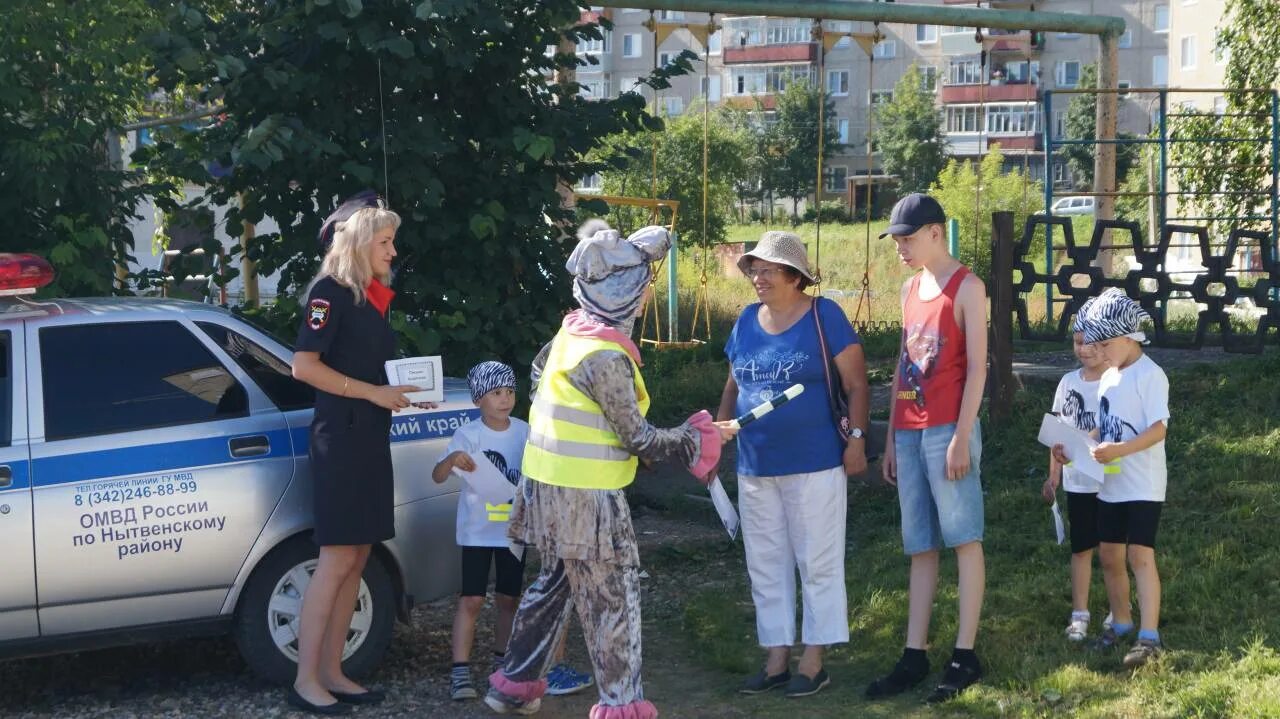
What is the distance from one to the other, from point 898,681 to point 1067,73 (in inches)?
2786

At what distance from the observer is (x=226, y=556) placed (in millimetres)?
5805

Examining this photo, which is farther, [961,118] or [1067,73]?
[961,118]

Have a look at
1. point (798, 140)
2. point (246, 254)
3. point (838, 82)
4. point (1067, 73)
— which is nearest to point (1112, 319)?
point (246, 254)

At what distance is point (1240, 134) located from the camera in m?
17.1

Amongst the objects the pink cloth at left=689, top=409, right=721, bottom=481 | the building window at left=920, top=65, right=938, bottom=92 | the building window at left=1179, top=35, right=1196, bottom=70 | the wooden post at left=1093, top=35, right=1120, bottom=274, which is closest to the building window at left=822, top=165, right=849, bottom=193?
the building window at left=920, top=65, right=938, bottom=92

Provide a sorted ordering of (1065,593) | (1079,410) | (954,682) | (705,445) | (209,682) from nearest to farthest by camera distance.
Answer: (705,445) < (954,682) < (1079,410) < (209,682) < (1065,593)

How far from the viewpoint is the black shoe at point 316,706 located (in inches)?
227

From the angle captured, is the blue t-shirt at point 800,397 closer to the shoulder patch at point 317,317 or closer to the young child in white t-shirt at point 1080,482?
the young child in white t-shirt at point 1080,482

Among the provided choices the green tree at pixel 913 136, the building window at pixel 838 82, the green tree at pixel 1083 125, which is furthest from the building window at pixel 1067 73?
the green tree at pixel 913 136

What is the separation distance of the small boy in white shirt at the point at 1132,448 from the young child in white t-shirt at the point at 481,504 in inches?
93.4

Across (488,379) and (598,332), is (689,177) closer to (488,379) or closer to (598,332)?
(488,379)

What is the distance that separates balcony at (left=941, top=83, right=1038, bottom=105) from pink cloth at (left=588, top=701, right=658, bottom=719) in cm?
6620

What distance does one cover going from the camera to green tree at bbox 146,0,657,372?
7.54 meters

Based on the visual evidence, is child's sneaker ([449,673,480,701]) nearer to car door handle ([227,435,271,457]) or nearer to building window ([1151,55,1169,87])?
car door handle ([227,435,271,457])
